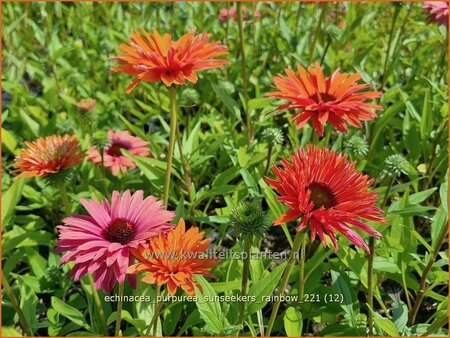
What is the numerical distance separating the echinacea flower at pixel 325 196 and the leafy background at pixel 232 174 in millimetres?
190

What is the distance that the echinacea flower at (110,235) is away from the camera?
2.93 feet

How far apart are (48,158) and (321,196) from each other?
0.68 metres

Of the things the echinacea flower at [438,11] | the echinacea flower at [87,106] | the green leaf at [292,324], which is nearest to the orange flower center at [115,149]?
the echinacea flower at [87,106]

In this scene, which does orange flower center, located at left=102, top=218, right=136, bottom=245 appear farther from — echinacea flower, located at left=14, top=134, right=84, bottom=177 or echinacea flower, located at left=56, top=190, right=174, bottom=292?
echinacea flower, located at left=14, top=134, right=84, bottom=177

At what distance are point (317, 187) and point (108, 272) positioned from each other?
395mm

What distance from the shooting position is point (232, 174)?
149 centimetres

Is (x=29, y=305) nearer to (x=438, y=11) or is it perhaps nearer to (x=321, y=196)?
(x=321, y=196)

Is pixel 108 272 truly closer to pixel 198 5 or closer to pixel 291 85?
pixel 291 85

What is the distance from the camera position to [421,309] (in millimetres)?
1409

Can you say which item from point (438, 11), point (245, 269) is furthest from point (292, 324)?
point (438, 11)

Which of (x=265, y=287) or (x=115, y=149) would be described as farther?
(x=115, y=149)

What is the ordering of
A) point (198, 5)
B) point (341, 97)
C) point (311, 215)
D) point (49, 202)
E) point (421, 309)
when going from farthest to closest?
point (198, 5)
point (49, 202)
point (421, 309)
point (341, 97)
point (311, 215)

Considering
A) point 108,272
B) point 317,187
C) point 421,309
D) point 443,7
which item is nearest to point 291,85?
point 317,187

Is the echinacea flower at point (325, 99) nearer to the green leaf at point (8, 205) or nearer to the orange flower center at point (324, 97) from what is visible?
the orange flower center at point (324, 97)
